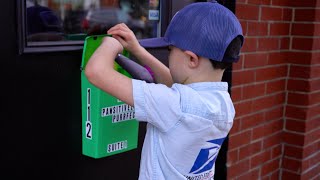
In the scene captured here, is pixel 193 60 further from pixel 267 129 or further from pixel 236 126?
pixel 267 129

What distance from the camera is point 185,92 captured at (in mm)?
1706

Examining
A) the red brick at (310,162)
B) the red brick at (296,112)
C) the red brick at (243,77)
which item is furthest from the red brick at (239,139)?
the red brick at (310,162)

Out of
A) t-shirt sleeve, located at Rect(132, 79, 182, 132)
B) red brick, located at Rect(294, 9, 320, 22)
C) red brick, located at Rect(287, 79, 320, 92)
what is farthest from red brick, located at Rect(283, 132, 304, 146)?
t-shirt sleeve, located at Rect(132, 79, 182, 132)

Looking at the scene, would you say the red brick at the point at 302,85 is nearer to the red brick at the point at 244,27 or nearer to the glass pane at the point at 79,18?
the red brick at the point at 244,27

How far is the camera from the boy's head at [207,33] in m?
1.71

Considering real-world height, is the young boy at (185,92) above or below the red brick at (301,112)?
above

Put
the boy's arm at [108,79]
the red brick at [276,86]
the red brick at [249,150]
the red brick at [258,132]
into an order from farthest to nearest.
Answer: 1. the red brick at [276,86]
2. the red brick at [258,132]
3. the red brick at [249,150]
4. the boy's arm at [108,79]

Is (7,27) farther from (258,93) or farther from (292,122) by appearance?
(292,122)

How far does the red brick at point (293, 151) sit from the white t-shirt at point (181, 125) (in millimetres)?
2122

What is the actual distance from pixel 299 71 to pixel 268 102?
0.38m

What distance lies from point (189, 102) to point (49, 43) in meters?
0.73

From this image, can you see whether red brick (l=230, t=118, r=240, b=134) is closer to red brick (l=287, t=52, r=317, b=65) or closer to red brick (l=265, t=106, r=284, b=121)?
red brick (l=265, t=106, r=284, b=121)

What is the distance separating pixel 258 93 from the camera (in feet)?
11.3

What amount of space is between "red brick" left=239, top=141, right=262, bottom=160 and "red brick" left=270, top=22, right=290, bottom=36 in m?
0.83
